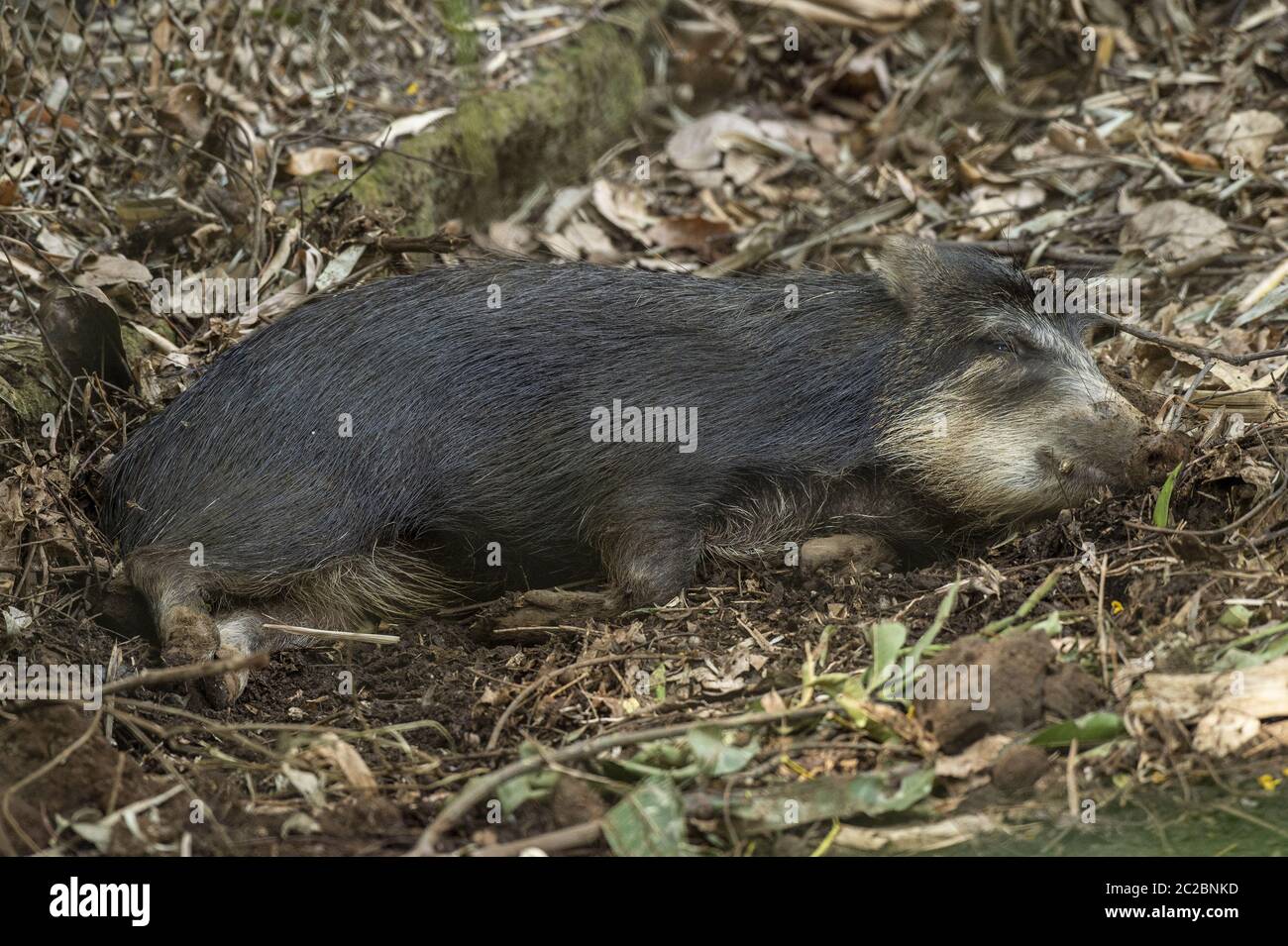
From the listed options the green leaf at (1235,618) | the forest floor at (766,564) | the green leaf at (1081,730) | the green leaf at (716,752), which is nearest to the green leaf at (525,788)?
the forest floor at (766,564)

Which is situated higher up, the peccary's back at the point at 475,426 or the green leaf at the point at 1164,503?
the peccary's back at the point at 475,426

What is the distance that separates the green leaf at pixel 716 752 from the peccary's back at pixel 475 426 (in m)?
1.63

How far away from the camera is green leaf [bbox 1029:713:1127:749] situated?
3.90 m

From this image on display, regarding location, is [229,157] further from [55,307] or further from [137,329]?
[55,307]

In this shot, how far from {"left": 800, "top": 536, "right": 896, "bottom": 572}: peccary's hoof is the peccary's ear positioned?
0.98m

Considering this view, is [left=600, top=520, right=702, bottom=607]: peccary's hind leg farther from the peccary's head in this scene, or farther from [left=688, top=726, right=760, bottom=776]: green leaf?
[left=688, top=726, right=760, bottom=776]: green leaf

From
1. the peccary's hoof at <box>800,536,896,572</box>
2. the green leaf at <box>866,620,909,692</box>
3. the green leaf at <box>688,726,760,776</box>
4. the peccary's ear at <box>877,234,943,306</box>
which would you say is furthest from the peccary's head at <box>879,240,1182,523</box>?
the green leaf at <box>688,726,760,776</box>

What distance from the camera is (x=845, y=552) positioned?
5.62 m

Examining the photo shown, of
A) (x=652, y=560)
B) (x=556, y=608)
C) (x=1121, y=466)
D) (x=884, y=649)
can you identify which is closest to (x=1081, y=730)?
(x=884, y=649)

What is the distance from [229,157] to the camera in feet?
24.2

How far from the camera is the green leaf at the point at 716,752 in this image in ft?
12.9

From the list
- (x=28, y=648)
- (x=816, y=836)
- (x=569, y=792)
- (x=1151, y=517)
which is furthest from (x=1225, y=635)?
(x=28, y=648)

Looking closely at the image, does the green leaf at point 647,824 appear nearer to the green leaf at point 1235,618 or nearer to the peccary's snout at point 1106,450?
the green leaf at point 1235,618

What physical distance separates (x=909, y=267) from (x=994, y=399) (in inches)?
25.2
